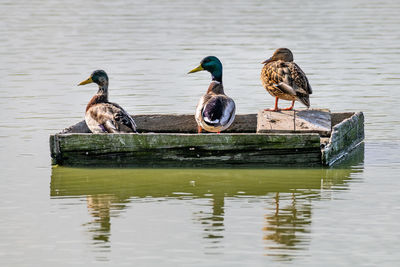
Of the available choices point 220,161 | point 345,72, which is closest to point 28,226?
point 220,161

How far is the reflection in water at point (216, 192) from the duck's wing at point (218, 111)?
0.88m

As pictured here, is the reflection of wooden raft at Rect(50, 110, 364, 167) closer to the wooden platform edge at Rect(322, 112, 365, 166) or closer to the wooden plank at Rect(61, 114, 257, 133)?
the wooden platform edge at Rect(322, 112, 365, 166)

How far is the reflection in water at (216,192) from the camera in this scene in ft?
37.0

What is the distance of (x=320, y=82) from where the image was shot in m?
22.5

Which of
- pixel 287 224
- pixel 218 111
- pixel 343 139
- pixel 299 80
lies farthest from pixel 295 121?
pixel 287 224

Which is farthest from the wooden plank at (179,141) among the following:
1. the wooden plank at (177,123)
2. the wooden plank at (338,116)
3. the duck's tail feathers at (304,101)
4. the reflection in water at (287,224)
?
the wooden plank at (338,116)

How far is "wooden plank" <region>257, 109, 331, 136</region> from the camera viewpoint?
14.8 metres

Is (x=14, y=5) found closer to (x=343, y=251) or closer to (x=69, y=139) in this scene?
(x=69, y=139)

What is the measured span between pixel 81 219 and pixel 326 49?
1689 centimetres

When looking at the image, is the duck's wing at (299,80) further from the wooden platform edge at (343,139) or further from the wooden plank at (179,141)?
the wooden plank at (179,141)

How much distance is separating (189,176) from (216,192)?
0.89 meters

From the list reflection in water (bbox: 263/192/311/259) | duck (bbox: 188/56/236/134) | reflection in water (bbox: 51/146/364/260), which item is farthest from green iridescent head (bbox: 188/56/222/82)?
reflection in water (bbox: 263/192/311/259)

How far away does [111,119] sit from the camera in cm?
1479

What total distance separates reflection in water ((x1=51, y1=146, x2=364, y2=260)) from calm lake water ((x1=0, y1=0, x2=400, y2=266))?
0.08 feet
